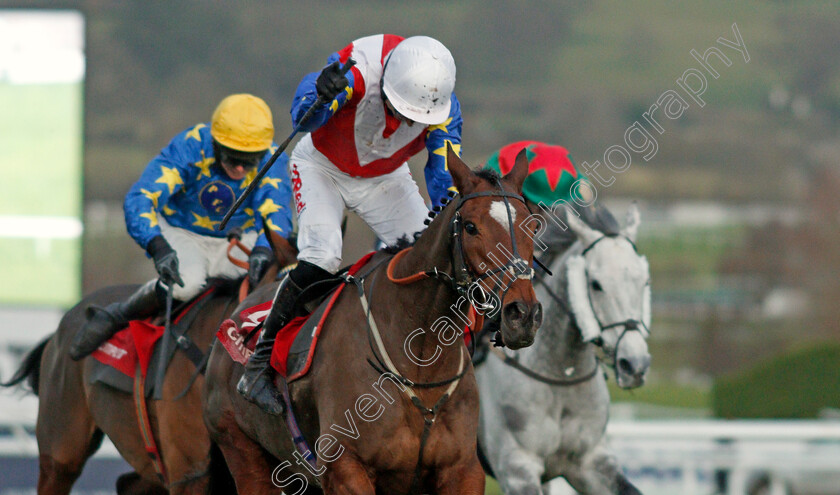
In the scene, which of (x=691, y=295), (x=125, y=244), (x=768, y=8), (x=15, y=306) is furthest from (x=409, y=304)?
(x=768, y=8)

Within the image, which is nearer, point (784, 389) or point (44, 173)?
point (784, 389)

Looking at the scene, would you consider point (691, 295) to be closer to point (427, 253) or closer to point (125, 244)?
point (125, 244)

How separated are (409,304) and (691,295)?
2849cm

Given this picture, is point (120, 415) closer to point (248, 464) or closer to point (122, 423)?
point (122, 423)

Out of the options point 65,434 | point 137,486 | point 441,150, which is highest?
point 441,150

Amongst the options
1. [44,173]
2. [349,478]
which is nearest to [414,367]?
[349,478]

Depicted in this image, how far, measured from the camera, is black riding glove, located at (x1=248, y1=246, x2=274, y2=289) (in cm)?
505

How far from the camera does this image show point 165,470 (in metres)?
5.19

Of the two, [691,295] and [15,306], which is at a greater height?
[15,306]

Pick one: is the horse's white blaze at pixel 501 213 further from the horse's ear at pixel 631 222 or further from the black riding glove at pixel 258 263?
the black riding glove at pixel 258 263

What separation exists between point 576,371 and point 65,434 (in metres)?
2.67

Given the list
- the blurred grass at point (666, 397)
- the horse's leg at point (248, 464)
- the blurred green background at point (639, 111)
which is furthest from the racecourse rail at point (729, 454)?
the blurred green background at point (639, 111)

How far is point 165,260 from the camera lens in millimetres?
5016

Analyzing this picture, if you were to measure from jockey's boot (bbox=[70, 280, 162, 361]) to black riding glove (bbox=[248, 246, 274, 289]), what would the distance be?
0.65 m
